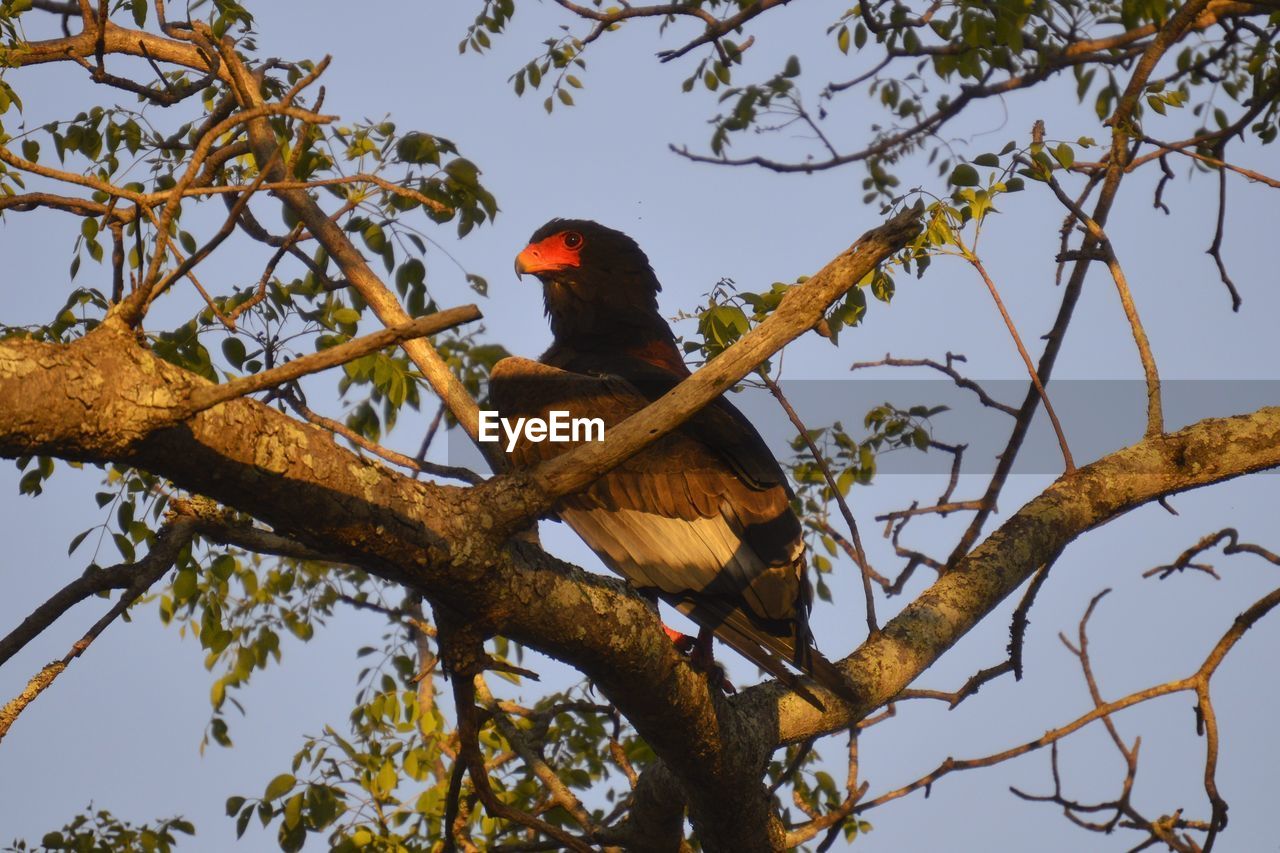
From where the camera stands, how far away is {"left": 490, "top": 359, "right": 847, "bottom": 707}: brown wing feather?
4008mm

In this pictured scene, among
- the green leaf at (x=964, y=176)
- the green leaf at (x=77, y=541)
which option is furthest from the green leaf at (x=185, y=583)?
the green leaf at (x=964, y=176)

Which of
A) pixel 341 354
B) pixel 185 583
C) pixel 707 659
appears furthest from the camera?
pixel 185 583

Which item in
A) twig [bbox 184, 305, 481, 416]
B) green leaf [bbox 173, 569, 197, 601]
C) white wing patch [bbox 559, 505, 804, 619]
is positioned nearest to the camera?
twig [bbox 184, 305, 481, 416]

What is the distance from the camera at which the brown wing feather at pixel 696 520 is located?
4.01 metres

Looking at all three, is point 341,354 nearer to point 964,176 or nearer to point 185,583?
point 185,583

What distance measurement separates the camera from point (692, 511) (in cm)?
451

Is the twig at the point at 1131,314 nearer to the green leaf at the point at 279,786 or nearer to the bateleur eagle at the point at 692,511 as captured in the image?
the bateleur eagle at the point at 692,511

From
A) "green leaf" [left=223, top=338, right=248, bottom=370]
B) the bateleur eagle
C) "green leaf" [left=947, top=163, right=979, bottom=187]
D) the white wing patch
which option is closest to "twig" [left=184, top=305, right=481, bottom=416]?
the bateleur eagle

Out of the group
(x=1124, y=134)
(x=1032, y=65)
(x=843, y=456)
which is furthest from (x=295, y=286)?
(x=1032, y=65)

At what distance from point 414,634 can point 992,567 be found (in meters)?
3.35

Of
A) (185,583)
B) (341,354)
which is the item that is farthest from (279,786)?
(341,354)

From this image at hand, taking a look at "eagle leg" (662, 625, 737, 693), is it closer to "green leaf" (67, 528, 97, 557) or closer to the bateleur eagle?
the bateleur eagle

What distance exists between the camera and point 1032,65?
7531 mm

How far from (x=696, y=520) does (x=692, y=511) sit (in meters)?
0.04
